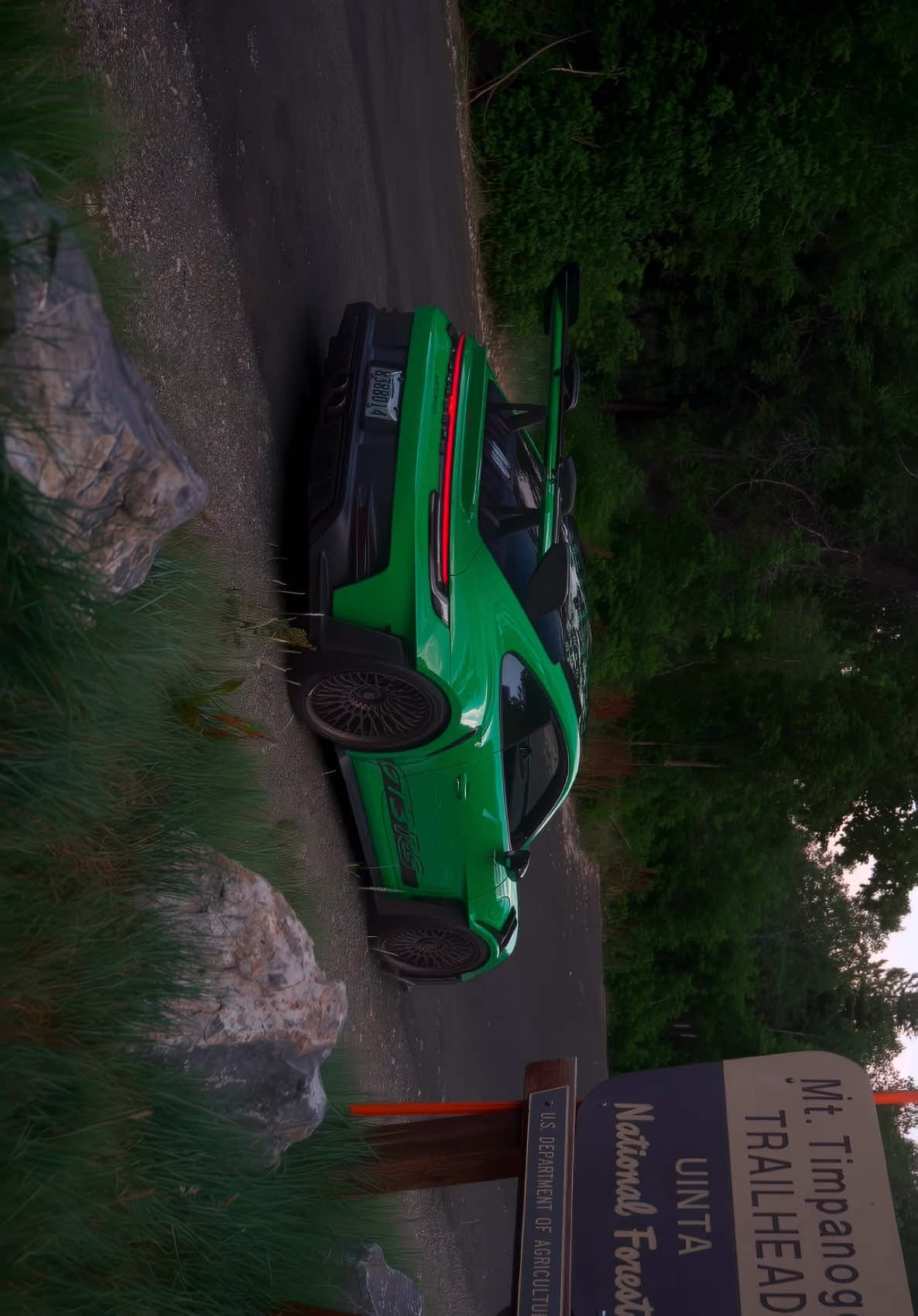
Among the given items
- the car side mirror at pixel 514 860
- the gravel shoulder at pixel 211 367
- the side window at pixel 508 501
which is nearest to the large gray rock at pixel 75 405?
the gravel shoulder at pixel 211 367

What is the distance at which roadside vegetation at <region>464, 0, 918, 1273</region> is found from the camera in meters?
12.3

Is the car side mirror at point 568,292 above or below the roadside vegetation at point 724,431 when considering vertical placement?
above

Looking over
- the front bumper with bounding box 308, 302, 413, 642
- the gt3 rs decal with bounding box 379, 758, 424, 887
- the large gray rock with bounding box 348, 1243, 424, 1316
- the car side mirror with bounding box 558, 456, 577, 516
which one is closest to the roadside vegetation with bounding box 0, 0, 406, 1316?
the large gray rock with bounding box 348, 1243, 424, 1316

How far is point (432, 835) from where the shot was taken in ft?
21.2

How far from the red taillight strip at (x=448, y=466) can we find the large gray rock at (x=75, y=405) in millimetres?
2569

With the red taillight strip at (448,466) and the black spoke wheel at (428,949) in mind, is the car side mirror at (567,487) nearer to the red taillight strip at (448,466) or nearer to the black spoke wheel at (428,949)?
the red taillight strip at (448,466)

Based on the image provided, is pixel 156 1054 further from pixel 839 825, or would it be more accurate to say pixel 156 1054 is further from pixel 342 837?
pixel 839 825

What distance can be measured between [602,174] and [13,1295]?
1242 centimetres

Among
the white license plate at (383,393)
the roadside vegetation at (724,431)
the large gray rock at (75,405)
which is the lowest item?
the roadside vegetation at (724,431)

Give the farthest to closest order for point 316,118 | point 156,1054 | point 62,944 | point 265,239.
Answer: point 316,118 → point 265,239 → point 156,1054 → point 62,944

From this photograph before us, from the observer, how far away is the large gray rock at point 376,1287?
4449mm

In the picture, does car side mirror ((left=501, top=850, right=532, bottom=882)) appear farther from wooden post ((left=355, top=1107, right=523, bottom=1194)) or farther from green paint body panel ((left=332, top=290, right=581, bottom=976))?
wooden post ((left=355, top=1107, right=523, bottom=1194))

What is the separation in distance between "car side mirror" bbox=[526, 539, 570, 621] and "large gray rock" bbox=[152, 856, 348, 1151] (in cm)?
200

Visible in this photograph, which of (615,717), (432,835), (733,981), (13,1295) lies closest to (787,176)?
(615,717)
